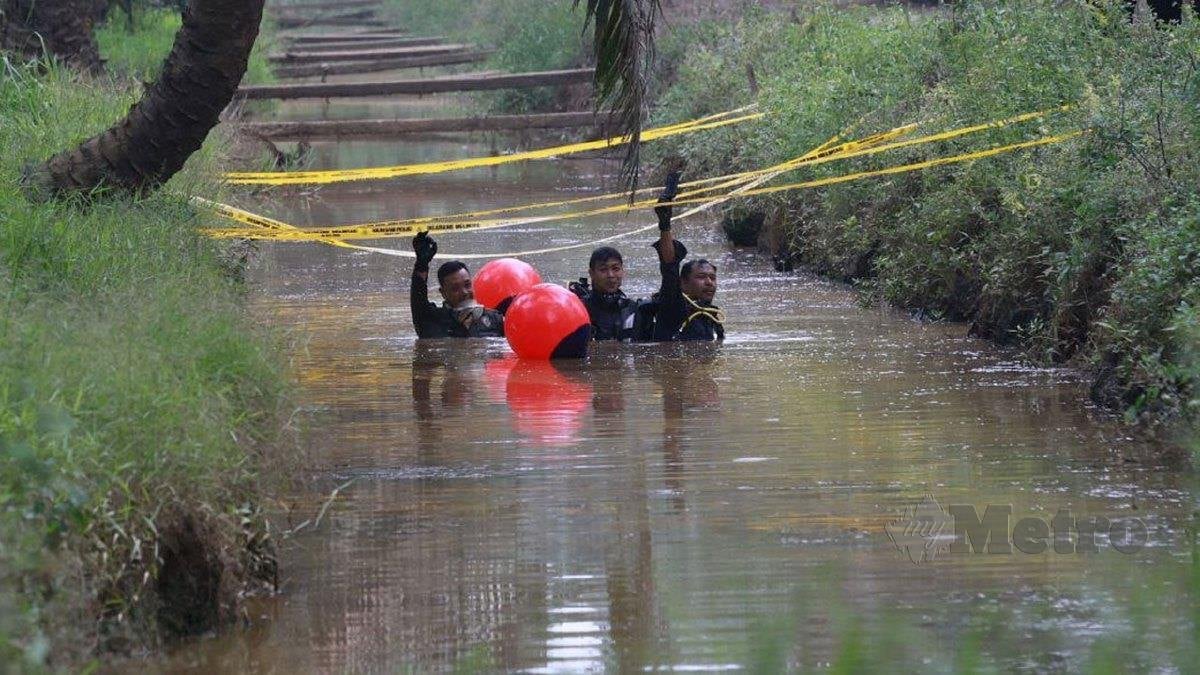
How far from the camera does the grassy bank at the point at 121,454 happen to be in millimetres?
5305

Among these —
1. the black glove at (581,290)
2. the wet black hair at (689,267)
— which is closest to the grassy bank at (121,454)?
the wet black hair at (689,267)

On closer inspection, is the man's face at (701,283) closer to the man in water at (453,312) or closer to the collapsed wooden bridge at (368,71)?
the man in water at (453,312)

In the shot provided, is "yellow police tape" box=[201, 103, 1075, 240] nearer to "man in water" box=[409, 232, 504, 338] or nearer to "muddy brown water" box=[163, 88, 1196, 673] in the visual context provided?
"man in water" box=[409, 232, 504, 338]

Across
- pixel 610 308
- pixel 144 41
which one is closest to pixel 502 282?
pixel 610 308

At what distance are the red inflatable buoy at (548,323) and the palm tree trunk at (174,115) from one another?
2.49 m

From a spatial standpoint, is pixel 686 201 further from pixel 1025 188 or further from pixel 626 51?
pixel 626 51

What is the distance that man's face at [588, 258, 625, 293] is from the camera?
520 inches

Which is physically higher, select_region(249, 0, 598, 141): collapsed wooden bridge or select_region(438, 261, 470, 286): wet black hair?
select_region(249, 0, 598, 141): collapsed wooden bridge

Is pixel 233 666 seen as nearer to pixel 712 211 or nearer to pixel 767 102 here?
pixel 767 102

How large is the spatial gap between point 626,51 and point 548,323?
2628 mm

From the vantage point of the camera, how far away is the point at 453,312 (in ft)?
45.0

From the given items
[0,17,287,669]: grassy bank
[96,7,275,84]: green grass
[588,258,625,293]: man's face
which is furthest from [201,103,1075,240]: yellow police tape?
[96,7,275,84]: green grass

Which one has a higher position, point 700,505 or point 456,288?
point 456,288

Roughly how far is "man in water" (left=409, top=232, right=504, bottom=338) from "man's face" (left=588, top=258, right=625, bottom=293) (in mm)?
877
